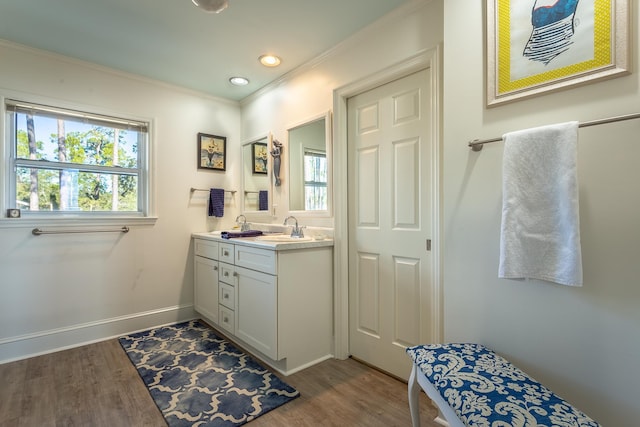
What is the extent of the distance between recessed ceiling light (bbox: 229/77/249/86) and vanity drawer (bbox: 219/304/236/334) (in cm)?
206

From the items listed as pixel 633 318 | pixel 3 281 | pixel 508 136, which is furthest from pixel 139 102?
pixel 633 318

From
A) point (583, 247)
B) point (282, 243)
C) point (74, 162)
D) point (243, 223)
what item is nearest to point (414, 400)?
point (583, 247)

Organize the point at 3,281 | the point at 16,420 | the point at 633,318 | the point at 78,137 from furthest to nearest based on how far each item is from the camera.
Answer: the point at 78,137 < the point at 3,281 < the point at 16,420 < the point at 633,318

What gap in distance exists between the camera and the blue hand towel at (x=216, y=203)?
3.24 meters

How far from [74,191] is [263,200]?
159cm

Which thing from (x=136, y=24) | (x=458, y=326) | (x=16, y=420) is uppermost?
(x=136, y=24)

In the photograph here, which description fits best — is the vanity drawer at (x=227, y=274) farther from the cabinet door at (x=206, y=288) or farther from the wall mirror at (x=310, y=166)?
the wall mirror at (x=310, y=166)

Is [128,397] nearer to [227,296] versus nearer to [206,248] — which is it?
[227,296]

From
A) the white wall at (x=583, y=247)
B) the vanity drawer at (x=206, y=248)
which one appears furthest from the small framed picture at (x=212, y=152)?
the white wall at (x=583, y=247)

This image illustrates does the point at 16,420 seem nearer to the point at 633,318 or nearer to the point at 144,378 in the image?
the point at 144,378

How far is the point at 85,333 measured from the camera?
102 inches

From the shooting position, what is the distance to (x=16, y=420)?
1.63 meters

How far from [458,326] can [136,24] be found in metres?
2.68

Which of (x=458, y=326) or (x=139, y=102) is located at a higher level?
(x=139, y=102)
